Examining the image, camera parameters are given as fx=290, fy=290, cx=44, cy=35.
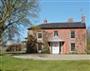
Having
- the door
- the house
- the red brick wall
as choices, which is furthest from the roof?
the door

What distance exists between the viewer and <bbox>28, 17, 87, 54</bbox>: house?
170 ft

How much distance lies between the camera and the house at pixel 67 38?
51875mm

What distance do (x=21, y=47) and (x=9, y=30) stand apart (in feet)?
83.3

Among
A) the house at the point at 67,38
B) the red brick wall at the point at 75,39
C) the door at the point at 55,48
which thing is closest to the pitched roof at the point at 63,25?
the house at the point at 67,38

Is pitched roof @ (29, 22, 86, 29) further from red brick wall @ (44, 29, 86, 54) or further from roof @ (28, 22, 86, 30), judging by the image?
red brick wall @ (44, 29, 86, 54)

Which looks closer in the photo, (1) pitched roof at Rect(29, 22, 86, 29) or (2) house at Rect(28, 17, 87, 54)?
(2) house at Rect(28, 17, 87, 54)

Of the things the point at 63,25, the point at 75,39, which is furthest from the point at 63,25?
the point at 75,39

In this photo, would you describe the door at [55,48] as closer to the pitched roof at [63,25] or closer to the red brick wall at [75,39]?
the red brick wall at [75,39]

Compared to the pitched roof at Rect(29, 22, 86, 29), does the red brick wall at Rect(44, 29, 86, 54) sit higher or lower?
lower

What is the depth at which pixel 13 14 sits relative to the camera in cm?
4134

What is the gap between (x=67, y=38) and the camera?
52375 mm

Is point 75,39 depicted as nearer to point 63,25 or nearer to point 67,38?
point 67,38

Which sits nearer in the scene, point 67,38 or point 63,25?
point 67,38

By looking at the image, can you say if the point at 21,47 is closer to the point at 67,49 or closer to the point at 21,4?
the point at 67,49
